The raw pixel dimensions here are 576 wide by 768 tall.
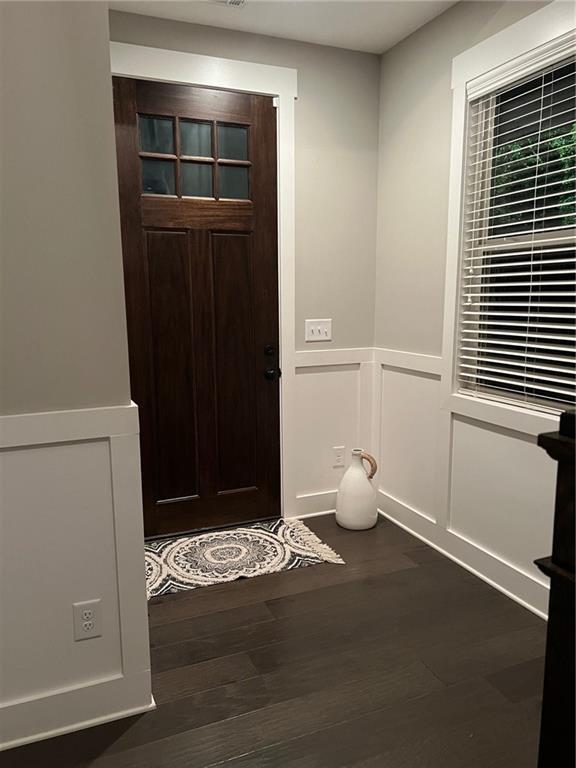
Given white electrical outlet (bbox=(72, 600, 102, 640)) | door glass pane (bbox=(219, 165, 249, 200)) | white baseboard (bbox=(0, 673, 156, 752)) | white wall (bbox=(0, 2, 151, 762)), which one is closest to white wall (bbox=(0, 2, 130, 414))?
white wall (bbox=(0, 2, 151, 762))

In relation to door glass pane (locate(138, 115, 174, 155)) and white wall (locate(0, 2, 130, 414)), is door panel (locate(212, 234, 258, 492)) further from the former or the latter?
white wall (locate(0, 2, 130, 414))

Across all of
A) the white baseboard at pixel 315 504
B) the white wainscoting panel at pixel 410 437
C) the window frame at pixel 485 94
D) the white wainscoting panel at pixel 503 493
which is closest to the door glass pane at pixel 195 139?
the window frame at pixel 485 94

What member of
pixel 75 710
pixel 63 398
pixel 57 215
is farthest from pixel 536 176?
pixel 75 710

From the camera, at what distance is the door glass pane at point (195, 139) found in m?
2.89

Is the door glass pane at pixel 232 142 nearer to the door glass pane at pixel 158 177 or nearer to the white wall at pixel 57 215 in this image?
A: the door glass pane at pixel 158 177

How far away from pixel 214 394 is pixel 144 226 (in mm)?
945

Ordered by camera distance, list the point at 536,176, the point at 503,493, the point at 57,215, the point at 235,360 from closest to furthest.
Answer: the point at 57,215
the point at 536,176
the point at 503,493
the point at 235,360

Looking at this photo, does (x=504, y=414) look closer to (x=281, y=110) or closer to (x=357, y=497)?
(x=357, y=497)

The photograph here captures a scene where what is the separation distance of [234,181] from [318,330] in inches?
36.8

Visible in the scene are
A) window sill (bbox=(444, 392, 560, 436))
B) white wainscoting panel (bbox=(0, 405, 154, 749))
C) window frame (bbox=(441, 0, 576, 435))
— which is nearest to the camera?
white wainscoting panel (bbox=(0, 405, 154, 749))

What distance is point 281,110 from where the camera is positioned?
3014mm

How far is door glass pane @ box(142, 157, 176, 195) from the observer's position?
284cm

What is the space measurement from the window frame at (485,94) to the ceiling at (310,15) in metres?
0.35

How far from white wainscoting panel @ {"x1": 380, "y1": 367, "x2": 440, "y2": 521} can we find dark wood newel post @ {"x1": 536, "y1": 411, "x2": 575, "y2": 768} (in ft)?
7.06
